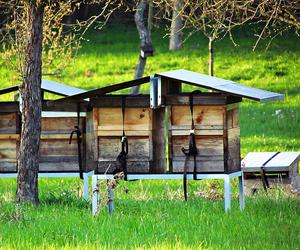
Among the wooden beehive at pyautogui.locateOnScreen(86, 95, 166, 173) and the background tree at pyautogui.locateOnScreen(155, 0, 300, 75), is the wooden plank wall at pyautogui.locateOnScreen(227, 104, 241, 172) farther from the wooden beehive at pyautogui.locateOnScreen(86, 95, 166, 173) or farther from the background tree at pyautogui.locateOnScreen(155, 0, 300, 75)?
the background tree at pyautogui.locateOnScreen(155, 0, 300, 75)

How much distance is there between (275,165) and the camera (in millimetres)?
12711

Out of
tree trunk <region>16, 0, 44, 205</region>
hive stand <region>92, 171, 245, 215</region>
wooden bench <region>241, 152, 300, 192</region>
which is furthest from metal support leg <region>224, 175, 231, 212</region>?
wooden bench <region>241, 152, 300, 192</region>

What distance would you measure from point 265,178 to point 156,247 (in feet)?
15.9

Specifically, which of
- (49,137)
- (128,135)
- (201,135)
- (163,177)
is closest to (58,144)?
(49,137)

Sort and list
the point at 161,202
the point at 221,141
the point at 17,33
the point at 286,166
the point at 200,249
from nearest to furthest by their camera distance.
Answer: the point at 200,249
the point at 221,141
the point at 161,202
the point at 286,166
the point at 17,33

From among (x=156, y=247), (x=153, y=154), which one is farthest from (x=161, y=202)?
(x=156, y=247)

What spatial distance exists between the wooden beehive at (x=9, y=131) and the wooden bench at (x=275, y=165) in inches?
119

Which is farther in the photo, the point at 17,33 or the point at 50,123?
the point at 17,33

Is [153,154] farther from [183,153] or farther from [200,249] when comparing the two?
[200,249]

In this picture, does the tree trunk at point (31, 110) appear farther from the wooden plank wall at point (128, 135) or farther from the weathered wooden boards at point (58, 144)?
the wooden plank wall at point (128, 135)

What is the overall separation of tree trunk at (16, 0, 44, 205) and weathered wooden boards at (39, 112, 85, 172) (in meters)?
0.36

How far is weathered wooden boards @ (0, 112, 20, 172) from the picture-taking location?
11.4 m

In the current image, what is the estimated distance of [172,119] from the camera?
1032cm

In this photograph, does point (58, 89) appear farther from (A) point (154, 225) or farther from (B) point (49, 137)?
(A) point (154, 225)
